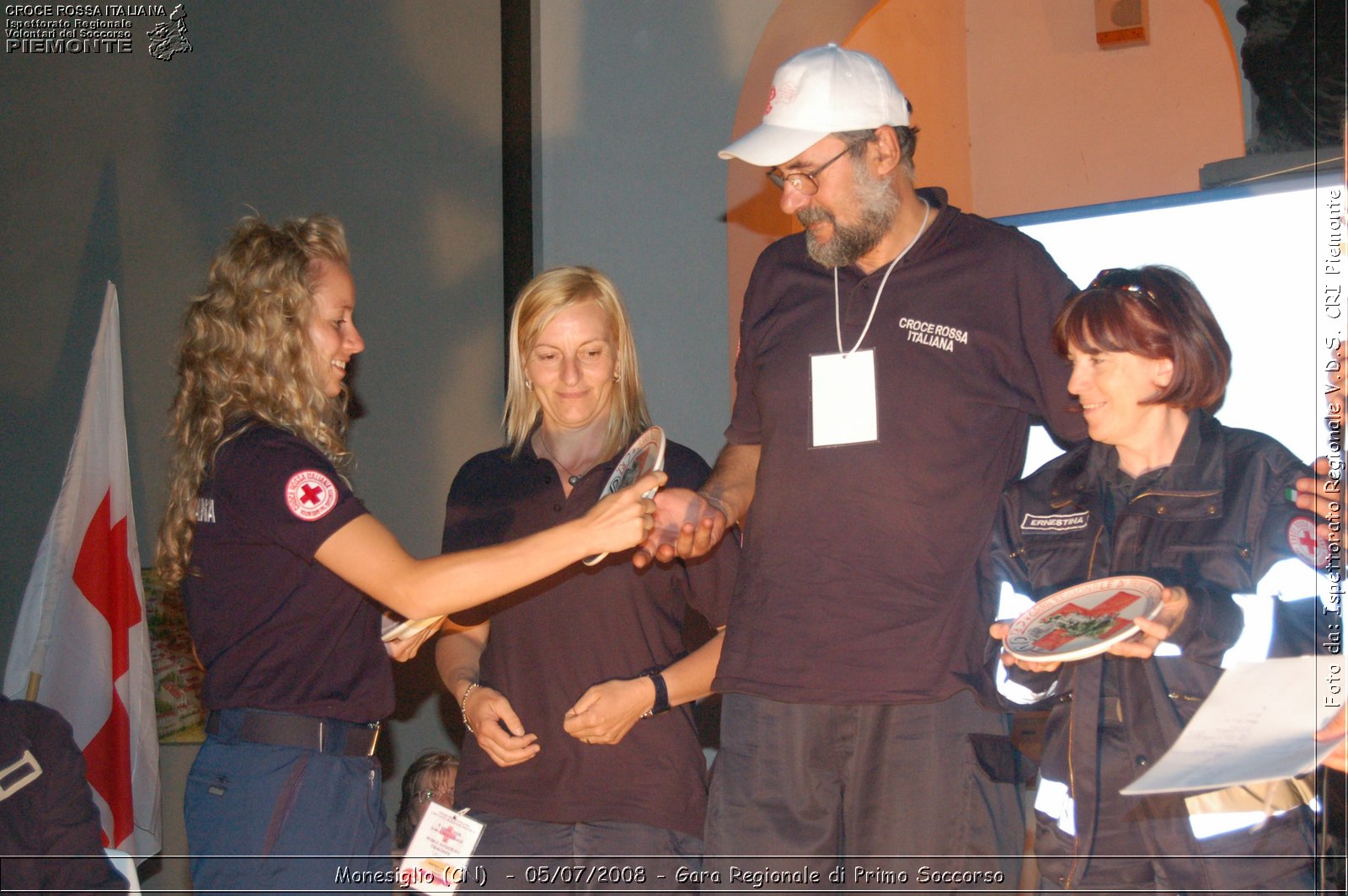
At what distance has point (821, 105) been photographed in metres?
2.52

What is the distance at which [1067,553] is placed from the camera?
2.23 m

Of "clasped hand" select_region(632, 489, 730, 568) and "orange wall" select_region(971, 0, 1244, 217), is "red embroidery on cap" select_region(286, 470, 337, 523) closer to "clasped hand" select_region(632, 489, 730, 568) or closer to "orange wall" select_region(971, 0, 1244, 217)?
"clasped hand" select_region(632, 489, 730, 568)

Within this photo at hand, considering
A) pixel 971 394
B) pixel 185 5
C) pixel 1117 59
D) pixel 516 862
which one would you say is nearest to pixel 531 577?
pixel 516 862

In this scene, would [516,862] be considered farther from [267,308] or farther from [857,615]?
[267,308]

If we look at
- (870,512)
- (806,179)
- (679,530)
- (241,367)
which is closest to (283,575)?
(241,367)

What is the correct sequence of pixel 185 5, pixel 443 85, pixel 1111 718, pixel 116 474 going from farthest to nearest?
pixel 443 85, pixel 185 5, pixel 116 474, pixel 1111 718

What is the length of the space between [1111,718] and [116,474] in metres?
2.90

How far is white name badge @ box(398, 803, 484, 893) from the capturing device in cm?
248

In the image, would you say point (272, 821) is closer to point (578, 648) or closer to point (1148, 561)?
point (578, 648)

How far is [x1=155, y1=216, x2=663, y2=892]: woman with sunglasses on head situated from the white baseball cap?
0.80m

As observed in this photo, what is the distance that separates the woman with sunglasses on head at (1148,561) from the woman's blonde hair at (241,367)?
1.45 metres

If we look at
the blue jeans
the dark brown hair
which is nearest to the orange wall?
the dark brown hair

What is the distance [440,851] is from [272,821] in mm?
472

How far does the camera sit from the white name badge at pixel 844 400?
7.82 feet
